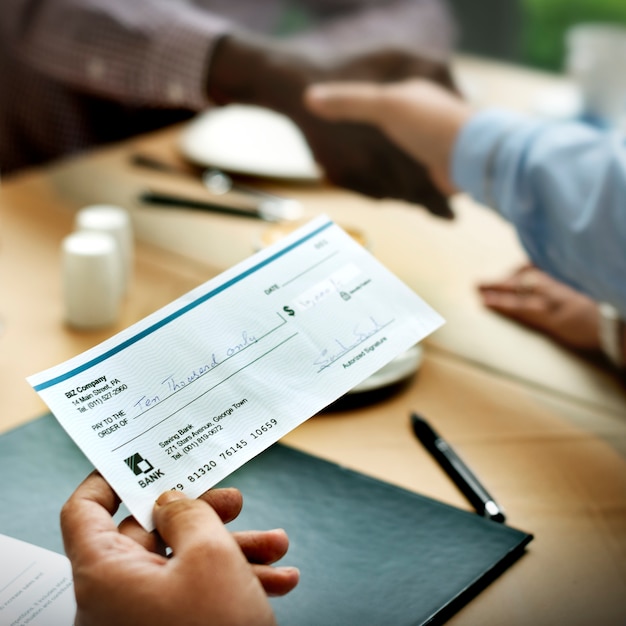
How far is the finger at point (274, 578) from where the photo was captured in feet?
1.38

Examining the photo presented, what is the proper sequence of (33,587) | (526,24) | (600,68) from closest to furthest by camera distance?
(33,587) < (600,68) < (526,24)

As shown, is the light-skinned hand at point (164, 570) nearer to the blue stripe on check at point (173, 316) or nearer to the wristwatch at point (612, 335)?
the blue stripe on check at point (173, 316)

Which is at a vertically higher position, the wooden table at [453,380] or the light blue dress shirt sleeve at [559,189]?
the light blue dress shirt sleeve at [559,189]

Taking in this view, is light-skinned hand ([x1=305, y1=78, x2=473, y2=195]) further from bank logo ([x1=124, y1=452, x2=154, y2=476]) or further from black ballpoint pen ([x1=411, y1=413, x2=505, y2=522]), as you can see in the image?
bank logo ([x1=124, y1=452, x2=154, y2=476])

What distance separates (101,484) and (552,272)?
522 mm

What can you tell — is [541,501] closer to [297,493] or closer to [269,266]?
[297,493]

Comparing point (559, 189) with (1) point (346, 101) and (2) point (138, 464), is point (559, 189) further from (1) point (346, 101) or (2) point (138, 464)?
(2) point (138, 464)

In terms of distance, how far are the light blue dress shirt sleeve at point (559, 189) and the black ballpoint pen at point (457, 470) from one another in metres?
0.21

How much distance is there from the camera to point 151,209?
3.45 ft

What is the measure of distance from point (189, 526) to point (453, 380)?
42 cm

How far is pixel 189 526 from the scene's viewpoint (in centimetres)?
40

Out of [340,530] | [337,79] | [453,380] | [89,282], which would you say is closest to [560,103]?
[337,79]

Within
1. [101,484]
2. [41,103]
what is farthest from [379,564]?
[41,103]

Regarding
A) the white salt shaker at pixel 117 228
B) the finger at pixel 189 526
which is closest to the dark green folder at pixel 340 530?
the finger at pixel 189 526
